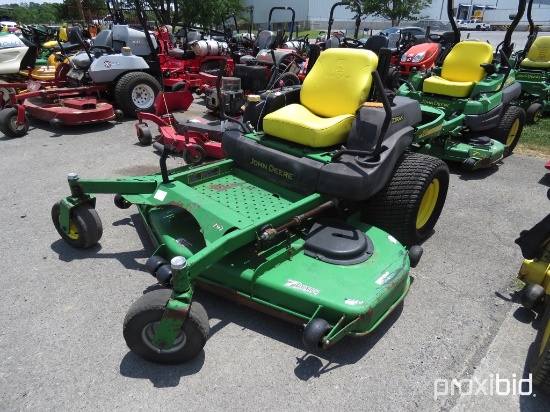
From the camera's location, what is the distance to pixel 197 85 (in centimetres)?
850

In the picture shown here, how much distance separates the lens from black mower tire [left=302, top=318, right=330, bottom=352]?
2083 millimetres

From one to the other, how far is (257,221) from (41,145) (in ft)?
15.3

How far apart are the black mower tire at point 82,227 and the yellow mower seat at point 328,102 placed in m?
1.48

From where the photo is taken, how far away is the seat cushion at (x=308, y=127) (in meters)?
3.09

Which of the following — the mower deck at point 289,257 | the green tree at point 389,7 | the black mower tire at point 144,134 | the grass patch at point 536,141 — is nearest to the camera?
the mower deck at point 289,257

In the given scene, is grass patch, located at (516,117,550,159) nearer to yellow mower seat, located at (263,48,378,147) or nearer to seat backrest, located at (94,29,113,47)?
yellow mower seat, located at (263,48,378,147)

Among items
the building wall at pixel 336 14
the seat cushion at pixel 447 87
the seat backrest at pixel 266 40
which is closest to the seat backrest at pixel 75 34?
the seat backrest at pixel 266 40

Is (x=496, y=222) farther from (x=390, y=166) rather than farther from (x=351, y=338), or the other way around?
(x=351, y=338)

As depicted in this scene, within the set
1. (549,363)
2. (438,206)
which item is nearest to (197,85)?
(438,206)

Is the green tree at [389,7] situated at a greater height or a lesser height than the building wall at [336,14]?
greater

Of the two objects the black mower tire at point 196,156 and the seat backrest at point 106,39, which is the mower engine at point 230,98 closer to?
the black mower tire at point 196,156

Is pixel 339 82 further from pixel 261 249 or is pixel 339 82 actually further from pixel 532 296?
pixel 532 296

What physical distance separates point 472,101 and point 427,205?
2.49 m

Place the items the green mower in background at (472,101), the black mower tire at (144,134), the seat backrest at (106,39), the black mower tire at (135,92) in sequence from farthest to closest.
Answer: the seat backrest at (106,39) < the black mower tire at (135,92) < the black mower tire at (144,134) < the green mower in background at (472,101)
